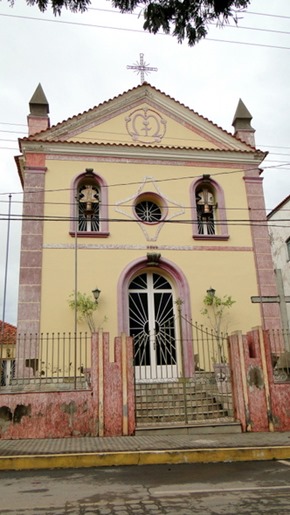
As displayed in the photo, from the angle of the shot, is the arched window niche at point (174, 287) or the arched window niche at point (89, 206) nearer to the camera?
the arched window niche at point (174, 287)

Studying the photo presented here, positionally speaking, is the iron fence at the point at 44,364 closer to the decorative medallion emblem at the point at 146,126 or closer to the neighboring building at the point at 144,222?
the neighboring building at the point at 144,222

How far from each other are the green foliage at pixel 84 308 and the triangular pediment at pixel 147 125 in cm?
526

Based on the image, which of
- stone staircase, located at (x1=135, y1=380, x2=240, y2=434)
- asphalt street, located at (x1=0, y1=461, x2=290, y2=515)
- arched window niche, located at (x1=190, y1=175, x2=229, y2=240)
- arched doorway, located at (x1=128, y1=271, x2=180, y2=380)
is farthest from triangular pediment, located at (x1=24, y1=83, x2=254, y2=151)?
asphalt street, located at (x1=0, y1=461, x2=290, y2=515)

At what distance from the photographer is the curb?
7.89m

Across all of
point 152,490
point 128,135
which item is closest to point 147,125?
point 128,135

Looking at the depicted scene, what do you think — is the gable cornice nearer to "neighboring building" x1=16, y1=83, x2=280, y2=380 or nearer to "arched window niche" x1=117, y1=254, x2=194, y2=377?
"neighboring building" x1=16, y1=83, x2=280, y2=380

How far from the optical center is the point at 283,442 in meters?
9.02

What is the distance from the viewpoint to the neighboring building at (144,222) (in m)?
13.7

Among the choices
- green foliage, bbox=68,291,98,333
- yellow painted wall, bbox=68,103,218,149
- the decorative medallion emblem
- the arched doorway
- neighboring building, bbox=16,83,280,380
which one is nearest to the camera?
green foliage, bbox=68,291,98,333

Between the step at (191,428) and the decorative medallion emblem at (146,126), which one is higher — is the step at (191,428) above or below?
below

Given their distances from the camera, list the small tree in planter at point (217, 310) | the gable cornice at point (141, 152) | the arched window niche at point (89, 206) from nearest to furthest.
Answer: the small tree in planter at point (217, 310) → the arched window niche at point (89, 206) → the gable cornice at point (141, 152)

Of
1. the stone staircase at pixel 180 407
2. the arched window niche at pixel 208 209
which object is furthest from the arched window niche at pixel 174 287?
the arched window niche at pixel 208 209

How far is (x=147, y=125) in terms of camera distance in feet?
53.0

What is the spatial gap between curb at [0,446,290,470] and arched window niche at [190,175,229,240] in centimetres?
762
